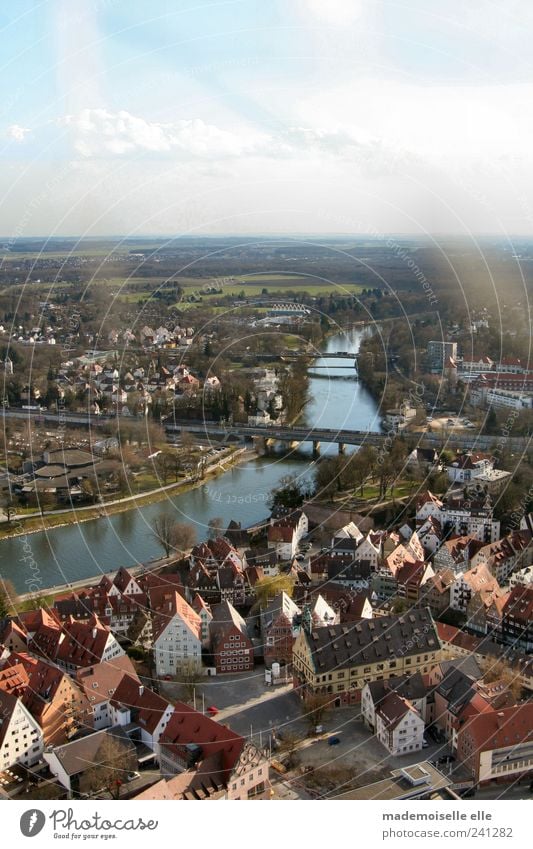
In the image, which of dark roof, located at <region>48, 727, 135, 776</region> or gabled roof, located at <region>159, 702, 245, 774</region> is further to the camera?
dark roof, located at <region>48, 727, 135, 776</region>

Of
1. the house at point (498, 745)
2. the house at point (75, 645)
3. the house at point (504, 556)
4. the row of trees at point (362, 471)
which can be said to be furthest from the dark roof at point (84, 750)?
the row of trees at point (362, 471)

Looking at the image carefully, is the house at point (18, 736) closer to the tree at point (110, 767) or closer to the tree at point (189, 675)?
the tree at point (110, 767)

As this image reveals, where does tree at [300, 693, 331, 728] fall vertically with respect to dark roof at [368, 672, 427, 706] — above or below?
below

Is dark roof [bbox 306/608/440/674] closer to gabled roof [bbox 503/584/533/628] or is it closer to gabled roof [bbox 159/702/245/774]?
gabled roof [bbox 503/584/533/628]

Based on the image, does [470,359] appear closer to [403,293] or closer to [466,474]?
[403,293]

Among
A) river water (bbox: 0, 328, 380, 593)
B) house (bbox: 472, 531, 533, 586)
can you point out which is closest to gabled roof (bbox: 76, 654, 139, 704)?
river water (bbox: 0, 328, 380, 593)

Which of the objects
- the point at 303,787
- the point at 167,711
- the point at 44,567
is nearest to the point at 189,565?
the point at 44,567

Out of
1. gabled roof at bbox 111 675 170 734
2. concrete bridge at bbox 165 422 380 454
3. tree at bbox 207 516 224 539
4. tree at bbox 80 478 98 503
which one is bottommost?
gabled roof at bbox 111 675 170 734
